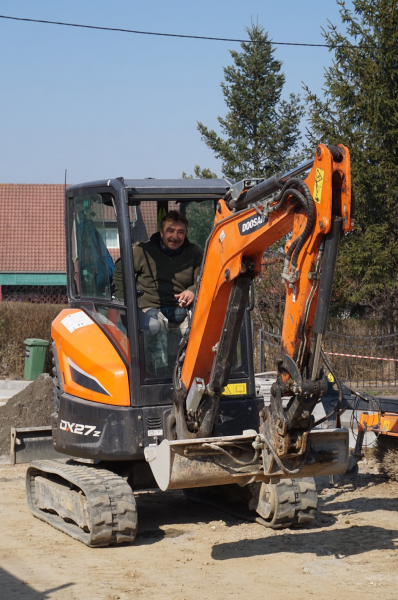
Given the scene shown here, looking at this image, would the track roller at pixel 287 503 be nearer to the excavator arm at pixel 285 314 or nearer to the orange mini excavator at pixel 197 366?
the orange mini excavator at pixel 197 366

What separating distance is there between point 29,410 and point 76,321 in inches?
146

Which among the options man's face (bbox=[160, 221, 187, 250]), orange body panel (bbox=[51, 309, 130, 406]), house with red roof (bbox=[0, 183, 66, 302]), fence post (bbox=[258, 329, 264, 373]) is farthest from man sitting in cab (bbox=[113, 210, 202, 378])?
house with red roof (bbox=[0, 183, 66, 302])

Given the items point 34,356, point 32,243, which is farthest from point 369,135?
point 32,243

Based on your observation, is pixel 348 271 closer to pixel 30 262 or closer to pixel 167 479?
pixel 167 479

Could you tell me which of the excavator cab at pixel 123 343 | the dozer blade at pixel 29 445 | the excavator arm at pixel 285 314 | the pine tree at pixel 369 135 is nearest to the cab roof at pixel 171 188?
the excavator cab at pixel 123 343

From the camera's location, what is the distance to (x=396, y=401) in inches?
305

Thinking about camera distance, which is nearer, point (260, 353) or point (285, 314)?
point (285, 314)

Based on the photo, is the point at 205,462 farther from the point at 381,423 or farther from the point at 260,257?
the point at 381,423

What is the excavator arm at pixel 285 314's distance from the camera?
460 centimetres

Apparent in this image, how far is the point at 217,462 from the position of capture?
211 inches

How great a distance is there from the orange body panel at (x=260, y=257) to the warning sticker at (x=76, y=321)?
3.94 ft

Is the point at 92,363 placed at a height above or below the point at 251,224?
below

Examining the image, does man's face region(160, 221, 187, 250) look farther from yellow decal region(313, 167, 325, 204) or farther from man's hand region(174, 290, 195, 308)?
yellow decal region(313, 167, 325, 204)

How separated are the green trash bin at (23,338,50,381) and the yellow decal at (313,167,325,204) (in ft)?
38.8
